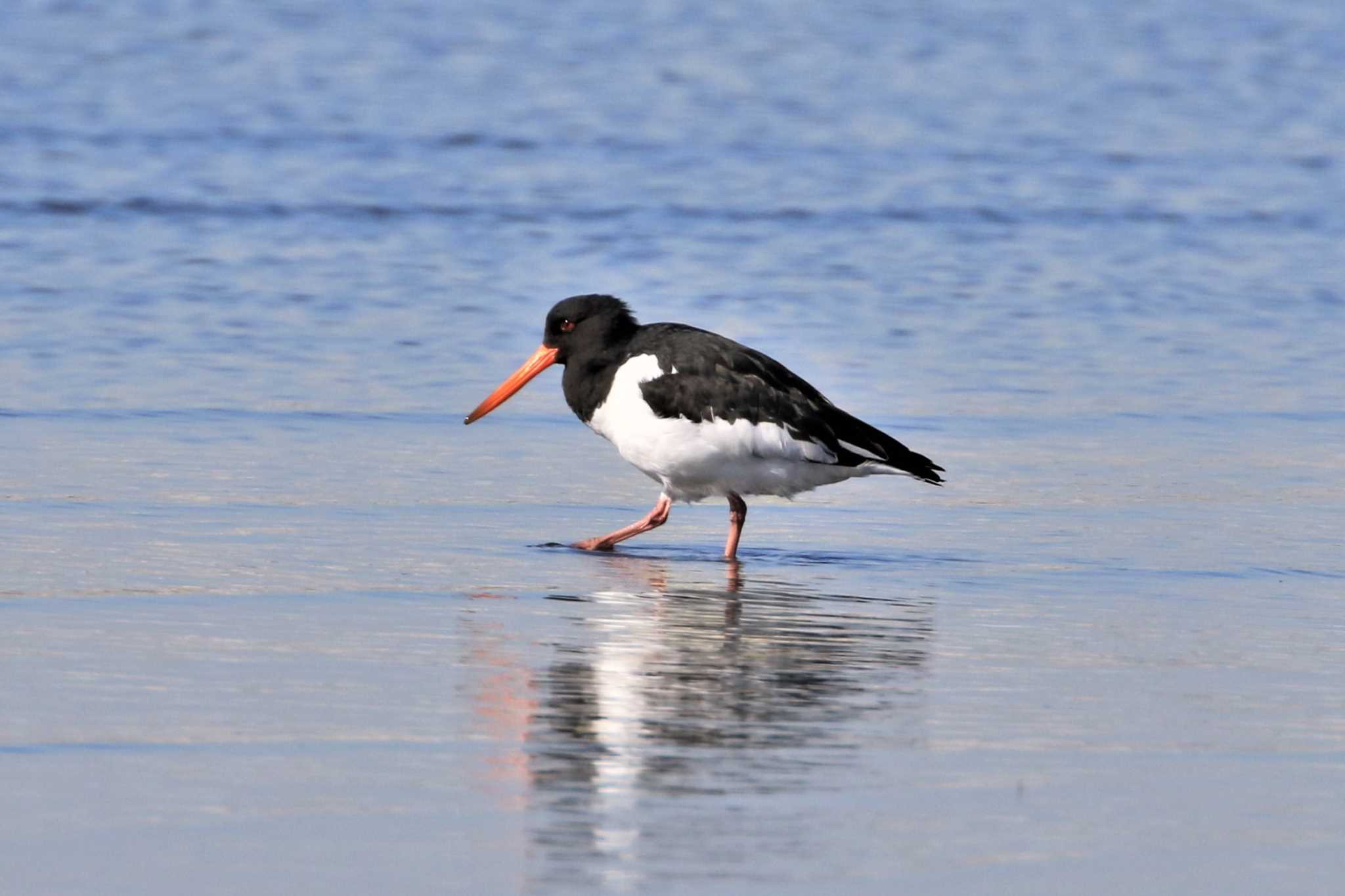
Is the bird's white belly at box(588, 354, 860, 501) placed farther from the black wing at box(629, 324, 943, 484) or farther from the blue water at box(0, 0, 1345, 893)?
the blue water at box(0, 0, 1345, 893)

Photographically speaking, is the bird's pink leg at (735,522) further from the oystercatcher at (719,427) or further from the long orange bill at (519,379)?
the long orange bill at (519,379)

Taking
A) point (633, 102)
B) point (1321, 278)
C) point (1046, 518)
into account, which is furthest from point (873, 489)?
point (633, 102)

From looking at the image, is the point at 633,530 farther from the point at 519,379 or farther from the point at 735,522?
the point at 519,379

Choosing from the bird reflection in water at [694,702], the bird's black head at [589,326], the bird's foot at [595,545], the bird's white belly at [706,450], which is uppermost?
the bird's black head at [589,326]

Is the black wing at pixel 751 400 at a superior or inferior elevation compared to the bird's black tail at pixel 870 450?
superior

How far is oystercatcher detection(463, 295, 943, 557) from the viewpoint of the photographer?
8047 millimetres

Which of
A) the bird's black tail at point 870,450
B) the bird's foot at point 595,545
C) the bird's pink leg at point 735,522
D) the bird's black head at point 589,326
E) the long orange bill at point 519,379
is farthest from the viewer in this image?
the long orange bill at point 519,379

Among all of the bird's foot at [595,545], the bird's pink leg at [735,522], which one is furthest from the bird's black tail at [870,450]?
the bird's foot at [595,545]

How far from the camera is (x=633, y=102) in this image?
23031 mm

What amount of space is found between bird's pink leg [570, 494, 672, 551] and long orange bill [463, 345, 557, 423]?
800mm

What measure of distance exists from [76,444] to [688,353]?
275 centimetres

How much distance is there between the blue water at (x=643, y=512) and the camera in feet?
14.9

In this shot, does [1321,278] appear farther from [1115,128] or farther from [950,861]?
[950,861]

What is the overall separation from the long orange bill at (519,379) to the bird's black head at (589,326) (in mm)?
82
